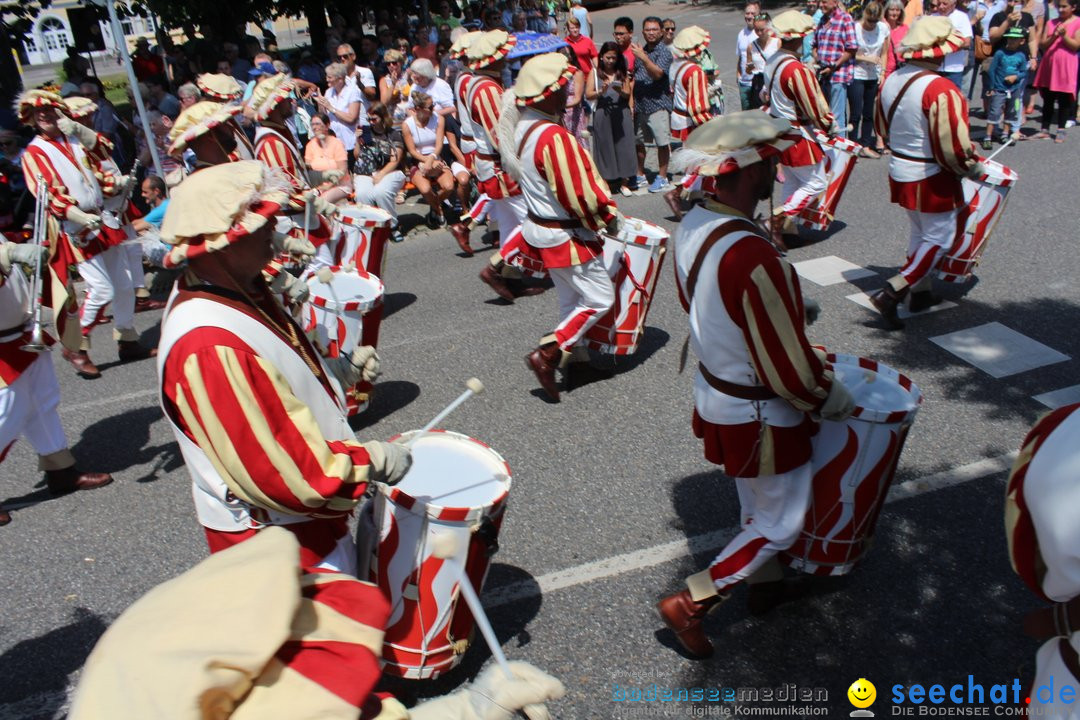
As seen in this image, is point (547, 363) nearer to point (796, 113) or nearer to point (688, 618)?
point (688, 618)

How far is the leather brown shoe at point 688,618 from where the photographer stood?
126 inches

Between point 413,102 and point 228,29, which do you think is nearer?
point 413,102

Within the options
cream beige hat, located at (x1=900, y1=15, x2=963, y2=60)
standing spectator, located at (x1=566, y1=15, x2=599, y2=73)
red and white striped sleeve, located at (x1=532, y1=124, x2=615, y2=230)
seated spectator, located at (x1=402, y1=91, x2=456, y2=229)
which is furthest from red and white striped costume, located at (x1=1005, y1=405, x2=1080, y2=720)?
standing spectator, located at (x1=566, y1=15, x2=599, y2=73)

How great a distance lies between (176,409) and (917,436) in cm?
366

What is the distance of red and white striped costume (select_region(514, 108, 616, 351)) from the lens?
16.6 ft

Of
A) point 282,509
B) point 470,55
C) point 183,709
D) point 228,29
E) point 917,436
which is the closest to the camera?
point 183,709

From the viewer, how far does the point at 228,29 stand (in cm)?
1800

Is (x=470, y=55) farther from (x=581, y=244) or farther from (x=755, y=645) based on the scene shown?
(x=755, y=645)

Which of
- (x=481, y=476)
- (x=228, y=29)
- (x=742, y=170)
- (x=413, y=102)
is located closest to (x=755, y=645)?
(x=481, y=476)

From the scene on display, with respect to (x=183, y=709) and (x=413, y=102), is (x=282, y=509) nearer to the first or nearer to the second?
(x=183, y=709)

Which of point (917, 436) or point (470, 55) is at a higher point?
point (470, 55)

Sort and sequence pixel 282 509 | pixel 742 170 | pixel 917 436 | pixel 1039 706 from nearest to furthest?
pixel 1039 706
pixel 282 509
pixel 742 170
pixel 917 436

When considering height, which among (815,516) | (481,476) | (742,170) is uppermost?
(742,170)

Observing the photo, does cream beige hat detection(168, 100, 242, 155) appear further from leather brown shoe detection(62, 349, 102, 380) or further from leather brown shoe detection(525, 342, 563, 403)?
leather brown shoe detection(525, 342, 563, 403)
